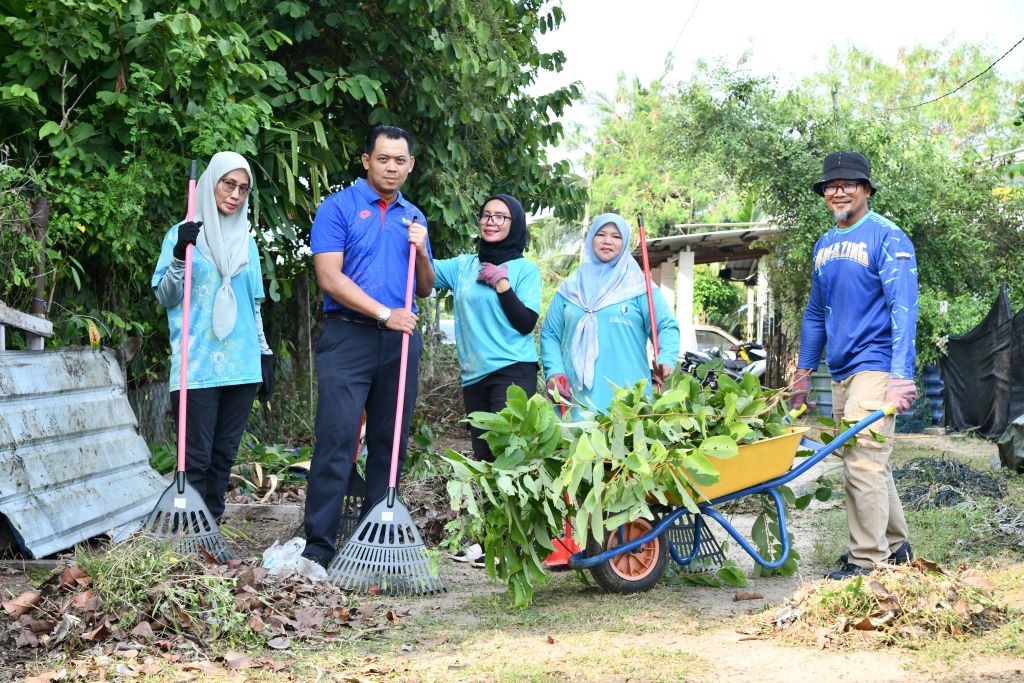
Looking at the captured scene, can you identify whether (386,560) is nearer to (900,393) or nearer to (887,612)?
(887,612)

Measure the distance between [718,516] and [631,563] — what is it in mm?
495

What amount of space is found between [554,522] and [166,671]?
62.6 inches

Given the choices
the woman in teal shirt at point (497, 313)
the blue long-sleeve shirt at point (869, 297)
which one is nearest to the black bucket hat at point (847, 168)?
the blue long-sleeve shirt at point (869, 297)

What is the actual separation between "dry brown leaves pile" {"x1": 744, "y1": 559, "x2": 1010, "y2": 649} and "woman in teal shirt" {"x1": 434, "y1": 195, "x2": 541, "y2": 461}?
1885 millimetres

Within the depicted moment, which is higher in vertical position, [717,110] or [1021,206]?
[717,110]

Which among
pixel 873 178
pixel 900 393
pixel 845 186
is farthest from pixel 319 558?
pixel 873 178

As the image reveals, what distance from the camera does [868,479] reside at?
4.76 metres

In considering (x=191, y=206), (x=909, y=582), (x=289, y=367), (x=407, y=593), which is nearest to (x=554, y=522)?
(x=407, y=593)

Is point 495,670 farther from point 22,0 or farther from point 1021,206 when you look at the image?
point 1021,206

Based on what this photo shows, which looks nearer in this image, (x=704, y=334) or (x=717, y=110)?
(x=717, y=110)

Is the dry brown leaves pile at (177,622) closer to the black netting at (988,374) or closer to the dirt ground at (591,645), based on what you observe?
the dirt ground at (591,645)

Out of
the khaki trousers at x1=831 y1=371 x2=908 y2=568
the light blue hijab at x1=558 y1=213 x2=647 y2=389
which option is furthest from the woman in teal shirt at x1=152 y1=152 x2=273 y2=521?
the khaki trousers at x1=831 y1=371 x2=908 y2=568

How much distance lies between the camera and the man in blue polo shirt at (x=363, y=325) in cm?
471

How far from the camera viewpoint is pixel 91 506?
5.26m
